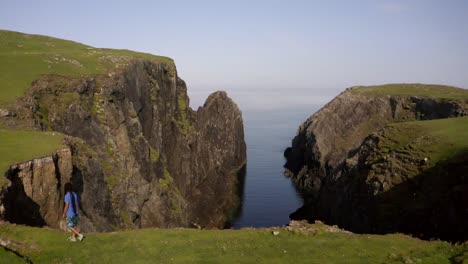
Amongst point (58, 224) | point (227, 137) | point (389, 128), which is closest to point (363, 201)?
point (389, 128)

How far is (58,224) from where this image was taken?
31.8m

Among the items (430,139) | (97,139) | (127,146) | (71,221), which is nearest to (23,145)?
(71,221)

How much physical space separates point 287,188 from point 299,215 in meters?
25.9

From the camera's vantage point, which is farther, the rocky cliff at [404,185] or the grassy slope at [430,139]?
the grassy slope at [430,139]

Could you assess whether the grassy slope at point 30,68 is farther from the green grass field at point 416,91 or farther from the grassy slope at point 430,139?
the green grass field at point 416,91

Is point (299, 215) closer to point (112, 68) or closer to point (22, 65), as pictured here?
point (112, 68)

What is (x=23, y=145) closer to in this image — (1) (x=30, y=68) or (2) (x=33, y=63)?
(1) (x=30, y=68)

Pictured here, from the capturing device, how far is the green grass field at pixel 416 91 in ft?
339

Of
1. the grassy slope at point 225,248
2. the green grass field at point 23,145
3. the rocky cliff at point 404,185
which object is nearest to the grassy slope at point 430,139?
the rocky cliff at point 404,185

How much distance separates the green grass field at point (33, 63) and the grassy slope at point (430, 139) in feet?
146

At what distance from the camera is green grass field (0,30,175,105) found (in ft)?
161

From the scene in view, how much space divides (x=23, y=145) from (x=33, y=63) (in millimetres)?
29069

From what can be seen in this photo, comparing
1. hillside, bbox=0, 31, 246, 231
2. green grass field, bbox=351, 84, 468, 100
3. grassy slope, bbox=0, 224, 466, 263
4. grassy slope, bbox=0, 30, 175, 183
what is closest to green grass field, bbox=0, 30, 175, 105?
grassy slope, bbox=0, 30, 175, 183

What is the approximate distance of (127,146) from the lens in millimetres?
59688
